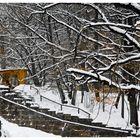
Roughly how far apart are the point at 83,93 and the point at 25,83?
11.7 feet

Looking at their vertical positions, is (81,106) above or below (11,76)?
below

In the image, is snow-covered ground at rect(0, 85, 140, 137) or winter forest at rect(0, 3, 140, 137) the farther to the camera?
snow-covered ground at rect(0, 85, 140, 137)

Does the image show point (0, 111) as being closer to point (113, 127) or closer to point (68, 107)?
point (68, 107)

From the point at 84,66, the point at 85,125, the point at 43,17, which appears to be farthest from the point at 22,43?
the point at 84,66

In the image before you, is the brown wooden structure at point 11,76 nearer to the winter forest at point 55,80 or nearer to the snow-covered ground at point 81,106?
the winter forest at point 55,80

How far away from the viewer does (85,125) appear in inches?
825

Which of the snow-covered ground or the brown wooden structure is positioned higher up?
the brown wooden structure

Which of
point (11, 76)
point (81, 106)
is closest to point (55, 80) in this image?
point (81, 106)

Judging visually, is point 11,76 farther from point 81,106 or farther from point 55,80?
point 55,80

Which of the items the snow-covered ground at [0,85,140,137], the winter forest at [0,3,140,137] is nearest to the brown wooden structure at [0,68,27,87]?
the winter forest at [0,3,140,137]

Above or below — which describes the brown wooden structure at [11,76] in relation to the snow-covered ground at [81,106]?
above

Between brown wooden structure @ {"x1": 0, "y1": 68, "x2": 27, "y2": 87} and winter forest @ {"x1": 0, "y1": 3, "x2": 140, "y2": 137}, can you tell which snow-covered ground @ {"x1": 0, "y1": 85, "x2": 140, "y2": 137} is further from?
brown wooden structure @ {"x1": 0, "y1": 68, "x2": 27, "y2": 87}

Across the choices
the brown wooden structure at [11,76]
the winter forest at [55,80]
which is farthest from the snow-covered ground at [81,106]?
the brown wooden structure at [11,76]

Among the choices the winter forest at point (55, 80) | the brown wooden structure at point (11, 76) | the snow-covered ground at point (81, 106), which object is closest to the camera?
the winter forest at point (55, 80)
